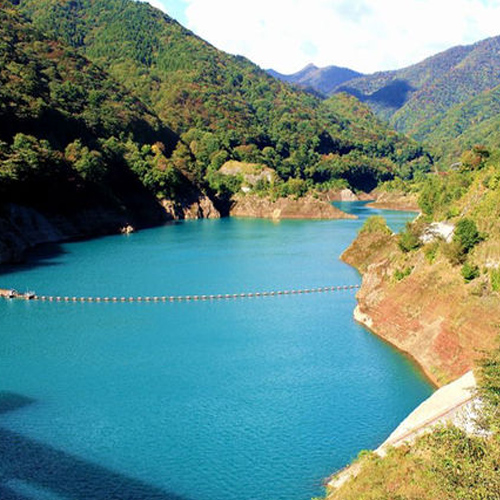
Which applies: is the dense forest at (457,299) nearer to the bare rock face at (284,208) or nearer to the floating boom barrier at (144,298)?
the floating boom barrier at (144,298)

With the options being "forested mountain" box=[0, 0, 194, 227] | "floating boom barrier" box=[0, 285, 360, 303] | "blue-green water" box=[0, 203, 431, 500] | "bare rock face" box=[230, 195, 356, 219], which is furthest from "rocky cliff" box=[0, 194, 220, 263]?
"floating boom barrier" box=[0, 285, 360, 303]

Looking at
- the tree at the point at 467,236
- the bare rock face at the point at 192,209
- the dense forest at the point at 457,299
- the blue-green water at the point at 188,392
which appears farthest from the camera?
the bare rock face at the point at 192,209

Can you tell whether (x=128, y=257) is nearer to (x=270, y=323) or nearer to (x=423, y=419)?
(x=270, y=323)

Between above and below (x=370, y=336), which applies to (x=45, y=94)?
above

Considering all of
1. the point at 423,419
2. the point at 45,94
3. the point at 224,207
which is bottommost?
the point at 224,207

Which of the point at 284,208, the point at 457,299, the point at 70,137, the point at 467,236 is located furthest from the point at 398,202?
the point at 457,299

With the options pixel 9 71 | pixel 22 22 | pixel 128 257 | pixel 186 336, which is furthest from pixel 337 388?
pixel 22 22

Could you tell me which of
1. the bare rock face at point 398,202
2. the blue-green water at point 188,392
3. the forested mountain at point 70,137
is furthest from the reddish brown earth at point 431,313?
the bare rock face at point 398,202

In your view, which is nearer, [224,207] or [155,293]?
[155,293]
